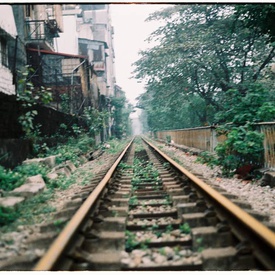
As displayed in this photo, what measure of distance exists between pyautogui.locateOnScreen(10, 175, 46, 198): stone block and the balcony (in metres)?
10.5

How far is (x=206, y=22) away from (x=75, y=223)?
13.1m

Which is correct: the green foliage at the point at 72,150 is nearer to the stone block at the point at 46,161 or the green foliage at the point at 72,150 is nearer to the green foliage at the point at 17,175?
the stone block at the point at 46,161

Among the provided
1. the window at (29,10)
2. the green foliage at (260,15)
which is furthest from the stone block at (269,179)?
the window at (29,10)

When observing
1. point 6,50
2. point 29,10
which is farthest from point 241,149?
point 29,10

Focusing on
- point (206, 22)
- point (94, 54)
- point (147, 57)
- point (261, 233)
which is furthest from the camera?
point (94, 54)

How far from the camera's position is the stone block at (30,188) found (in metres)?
4.44

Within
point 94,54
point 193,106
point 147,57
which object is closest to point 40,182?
point 147,57

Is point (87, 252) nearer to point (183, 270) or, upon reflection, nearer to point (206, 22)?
point (183, 270)

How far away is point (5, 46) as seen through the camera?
428 inches

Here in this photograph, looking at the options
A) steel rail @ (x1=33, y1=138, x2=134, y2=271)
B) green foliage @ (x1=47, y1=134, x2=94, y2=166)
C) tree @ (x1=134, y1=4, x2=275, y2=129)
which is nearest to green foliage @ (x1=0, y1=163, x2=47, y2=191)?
green foliage @ (x1=47, y1=134, x2=94, y2=166)

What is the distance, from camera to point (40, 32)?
50.7 ft

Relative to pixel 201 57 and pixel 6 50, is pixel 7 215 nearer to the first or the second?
pixel 6 50

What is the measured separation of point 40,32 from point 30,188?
43.1ft

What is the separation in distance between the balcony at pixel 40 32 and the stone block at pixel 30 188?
10.5 m
